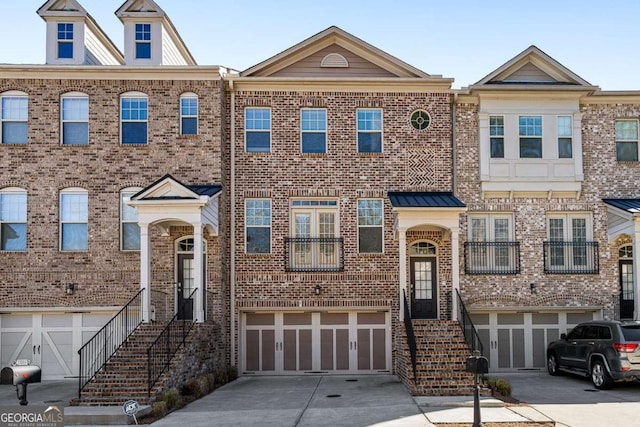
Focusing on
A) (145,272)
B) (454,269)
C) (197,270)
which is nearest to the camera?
(197,270)

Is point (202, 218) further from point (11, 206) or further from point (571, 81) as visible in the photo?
point (571, 81)

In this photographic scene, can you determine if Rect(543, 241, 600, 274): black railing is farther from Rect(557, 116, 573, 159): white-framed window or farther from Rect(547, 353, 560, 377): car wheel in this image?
Rect(557, 116, 573, 159): white-framed window

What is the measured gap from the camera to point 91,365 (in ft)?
66.3

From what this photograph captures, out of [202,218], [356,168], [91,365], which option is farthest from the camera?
[356,168]

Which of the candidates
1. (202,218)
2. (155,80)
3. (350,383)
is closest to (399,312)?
(350,383)

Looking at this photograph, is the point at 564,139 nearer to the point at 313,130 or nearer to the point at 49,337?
the point at 313,130

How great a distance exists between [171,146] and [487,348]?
11.1m

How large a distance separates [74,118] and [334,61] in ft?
25.7

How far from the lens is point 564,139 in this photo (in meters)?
21.8

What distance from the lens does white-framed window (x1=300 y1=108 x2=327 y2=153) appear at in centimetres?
2173

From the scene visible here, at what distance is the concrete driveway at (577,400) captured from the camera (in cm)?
1368

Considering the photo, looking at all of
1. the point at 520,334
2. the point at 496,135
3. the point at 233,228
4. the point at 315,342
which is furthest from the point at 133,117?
the point at 520,334

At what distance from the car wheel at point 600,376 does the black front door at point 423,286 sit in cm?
497

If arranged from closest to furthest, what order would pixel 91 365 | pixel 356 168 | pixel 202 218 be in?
1. pixel 202 218
2. pixel 91 365
3. pixel 356 168
